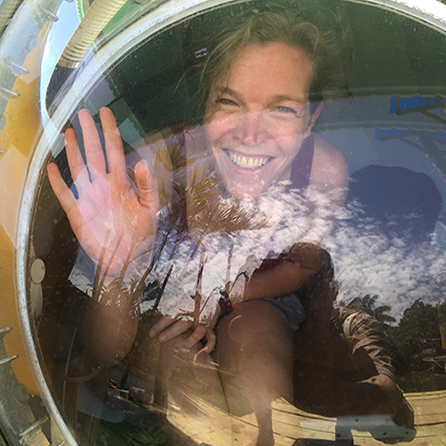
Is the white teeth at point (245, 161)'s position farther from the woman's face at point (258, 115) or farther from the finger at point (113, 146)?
the finger at point (113, 146)

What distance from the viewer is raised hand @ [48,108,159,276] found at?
65cm

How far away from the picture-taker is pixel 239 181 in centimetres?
67

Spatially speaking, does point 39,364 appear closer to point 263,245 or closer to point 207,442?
point 207,442

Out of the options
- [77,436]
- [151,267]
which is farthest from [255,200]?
[77,436]

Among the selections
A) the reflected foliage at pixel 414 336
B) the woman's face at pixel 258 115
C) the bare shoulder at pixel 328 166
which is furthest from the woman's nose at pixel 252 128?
the reflected foliage at pixel 414 336

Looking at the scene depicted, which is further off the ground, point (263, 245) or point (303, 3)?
point (303, 3)

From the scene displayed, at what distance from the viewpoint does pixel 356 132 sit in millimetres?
727

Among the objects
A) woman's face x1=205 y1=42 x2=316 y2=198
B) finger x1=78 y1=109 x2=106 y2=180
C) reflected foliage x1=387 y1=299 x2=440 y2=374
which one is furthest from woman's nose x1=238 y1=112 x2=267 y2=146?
reflected foliage x1=387 y1=299 x2=440 y2=374

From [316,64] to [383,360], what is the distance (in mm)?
555

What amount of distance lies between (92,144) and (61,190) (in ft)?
0.34

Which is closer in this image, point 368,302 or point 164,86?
point 368,302

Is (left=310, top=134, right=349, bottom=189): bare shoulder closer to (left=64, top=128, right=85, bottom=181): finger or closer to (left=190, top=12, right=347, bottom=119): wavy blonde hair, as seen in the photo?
(left=190, top=12, right=347, bottom=119): wavy blonde hair

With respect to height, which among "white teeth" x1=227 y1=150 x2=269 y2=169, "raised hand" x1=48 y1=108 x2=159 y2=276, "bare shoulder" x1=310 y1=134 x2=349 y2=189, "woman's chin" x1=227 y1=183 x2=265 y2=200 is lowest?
"raised hand" x1=48 y1=108 x2=159 y2=276

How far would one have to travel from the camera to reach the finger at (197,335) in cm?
62
